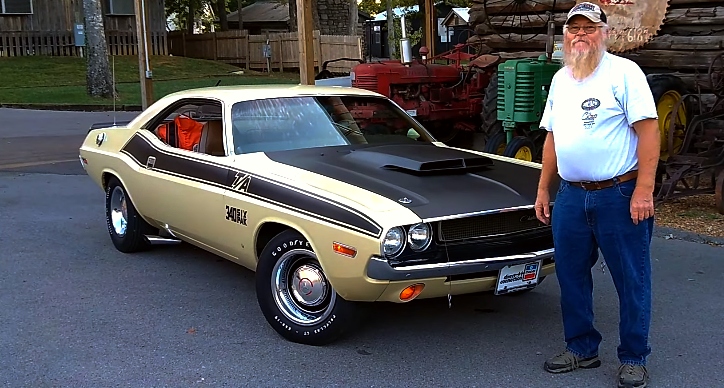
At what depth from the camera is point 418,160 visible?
5.05 metres

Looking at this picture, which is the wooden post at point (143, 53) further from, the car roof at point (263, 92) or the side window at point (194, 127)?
the car roof at point (263, 92)

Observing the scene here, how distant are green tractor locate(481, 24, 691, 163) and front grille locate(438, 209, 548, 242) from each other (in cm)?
453

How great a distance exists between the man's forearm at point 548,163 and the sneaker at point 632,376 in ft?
3.21

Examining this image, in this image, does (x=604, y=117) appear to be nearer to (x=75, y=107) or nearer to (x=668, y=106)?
(x=668, y=106)

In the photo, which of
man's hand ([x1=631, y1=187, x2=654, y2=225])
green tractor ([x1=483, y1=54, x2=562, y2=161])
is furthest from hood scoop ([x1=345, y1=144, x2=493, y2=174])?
green tractor ([x1=483, y1=54, x2=562, y2=161])

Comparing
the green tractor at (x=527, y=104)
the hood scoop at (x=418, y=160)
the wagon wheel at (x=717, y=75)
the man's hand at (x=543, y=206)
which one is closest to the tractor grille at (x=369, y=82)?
the green tractor at (x=527, y=104)

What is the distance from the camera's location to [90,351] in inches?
182

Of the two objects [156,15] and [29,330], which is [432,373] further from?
[156,15]

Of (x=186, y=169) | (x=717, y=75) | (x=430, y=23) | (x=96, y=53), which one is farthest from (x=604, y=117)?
(x=96, y=53)

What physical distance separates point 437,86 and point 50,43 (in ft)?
78.1

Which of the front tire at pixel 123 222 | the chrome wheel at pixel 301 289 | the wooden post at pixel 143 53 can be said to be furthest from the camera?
the wooden post at pixel 143 53

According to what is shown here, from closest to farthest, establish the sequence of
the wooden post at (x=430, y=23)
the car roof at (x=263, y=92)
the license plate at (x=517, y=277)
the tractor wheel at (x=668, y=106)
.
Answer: the license plate at (x=517, y=277)
the car roof at (x=263, y=92)
the tractor wheel at (x=668, y=106)
the wooden post at (x=430, y=23)

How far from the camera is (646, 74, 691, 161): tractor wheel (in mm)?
8648

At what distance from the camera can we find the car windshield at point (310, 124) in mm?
5527
